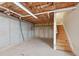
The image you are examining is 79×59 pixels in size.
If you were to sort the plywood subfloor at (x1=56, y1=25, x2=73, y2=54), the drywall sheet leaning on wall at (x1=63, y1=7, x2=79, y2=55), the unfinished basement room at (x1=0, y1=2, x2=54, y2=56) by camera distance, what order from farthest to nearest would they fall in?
the plywood subfloor at (x1=56, y1=25, x2=73, y2=54) < the unfinished basement room at (x1=0, y1=2, x2=54, y2=56) < the drywall sheet leaning on wall at (x1=63, y1=7, x2=79, y2=55)

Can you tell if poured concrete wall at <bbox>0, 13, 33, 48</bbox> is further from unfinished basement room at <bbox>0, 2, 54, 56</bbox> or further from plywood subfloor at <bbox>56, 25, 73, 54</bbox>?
plywood subfloor at <bbox>56, 25, 73, 54</bbox>

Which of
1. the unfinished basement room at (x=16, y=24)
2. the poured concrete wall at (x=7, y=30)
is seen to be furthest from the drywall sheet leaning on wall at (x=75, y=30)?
the poured concrete wall at (x=7, y=30)

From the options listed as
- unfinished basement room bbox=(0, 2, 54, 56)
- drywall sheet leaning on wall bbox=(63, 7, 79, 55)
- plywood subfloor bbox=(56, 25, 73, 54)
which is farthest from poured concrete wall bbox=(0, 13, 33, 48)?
drywall sheet leaning on wall bbox=(63, 7, 79, 55)

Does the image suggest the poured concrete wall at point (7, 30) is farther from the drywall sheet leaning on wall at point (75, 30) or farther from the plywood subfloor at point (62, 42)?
the drywall sheet leaning on wall at point (75, 30)

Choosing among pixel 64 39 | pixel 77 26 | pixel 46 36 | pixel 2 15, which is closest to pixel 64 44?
pixel 64 39

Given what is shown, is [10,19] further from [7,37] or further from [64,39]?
[64,39]

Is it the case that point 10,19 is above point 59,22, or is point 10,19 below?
above

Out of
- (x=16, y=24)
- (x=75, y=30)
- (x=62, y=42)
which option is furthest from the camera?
(x=16, y=24)

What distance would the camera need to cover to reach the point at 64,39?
414 centimetres

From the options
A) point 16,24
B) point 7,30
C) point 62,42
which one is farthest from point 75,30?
point 16,24

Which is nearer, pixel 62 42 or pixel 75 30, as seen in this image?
pixel 75 30

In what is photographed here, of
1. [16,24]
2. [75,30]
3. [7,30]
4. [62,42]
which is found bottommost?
[62,42]

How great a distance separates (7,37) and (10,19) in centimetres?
88

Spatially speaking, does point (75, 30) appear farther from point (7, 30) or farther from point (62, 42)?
point (7, 30)
